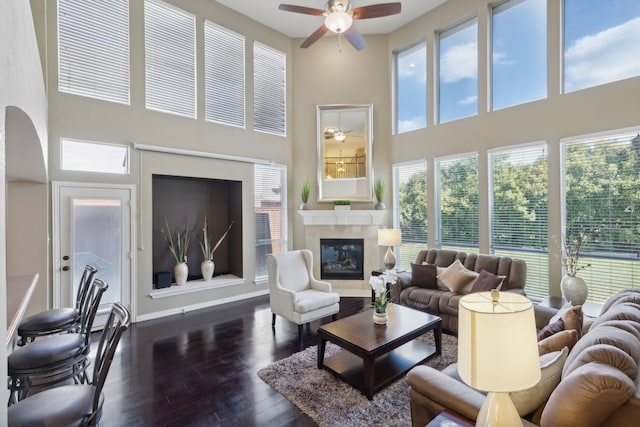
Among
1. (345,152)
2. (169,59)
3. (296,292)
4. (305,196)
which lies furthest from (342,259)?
(169,59)

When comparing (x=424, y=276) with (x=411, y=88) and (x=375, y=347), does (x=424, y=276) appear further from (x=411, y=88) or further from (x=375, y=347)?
(x=411, y=88)

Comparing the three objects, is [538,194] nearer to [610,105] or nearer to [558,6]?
[610,105]

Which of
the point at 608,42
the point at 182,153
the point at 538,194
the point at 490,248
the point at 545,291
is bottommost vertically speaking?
the point at 545,291

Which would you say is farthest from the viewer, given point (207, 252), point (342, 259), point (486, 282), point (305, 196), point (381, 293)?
point (342, 259)

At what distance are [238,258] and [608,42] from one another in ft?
21.7

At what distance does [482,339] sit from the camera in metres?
1.24

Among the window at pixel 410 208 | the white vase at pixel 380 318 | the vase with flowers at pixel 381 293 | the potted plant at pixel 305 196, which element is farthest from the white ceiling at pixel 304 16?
the white vase at pixel 380 318

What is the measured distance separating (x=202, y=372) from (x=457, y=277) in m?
3.45

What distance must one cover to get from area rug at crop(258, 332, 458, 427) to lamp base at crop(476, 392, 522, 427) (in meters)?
1.31

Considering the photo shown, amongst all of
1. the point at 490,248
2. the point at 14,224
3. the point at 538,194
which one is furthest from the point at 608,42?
the point at 14,224

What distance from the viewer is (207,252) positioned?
19.0 ft

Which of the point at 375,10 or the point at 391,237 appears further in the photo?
the point at 391,237

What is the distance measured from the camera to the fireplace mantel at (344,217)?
627 centimetres

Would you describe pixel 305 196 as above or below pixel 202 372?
above
